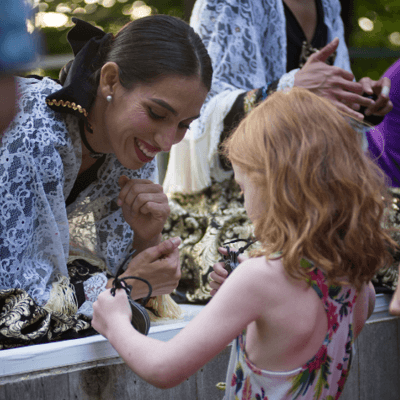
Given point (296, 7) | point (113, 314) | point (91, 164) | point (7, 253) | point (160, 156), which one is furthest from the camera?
point (160, 156)

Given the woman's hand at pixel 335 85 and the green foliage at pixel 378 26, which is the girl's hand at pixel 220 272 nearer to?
the woman's hand at pixel 335 85

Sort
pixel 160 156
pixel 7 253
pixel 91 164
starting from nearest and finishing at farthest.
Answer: pixel 7 253 < pixel 91 164 < pixel 160 156

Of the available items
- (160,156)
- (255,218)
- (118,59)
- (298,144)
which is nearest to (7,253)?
(118,59)

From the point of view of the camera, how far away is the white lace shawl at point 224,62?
234cm

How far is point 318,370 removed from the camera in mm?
1146

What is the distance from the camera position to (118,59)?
1.79 m

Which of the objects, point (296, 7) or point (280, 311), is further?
point (296, 7)

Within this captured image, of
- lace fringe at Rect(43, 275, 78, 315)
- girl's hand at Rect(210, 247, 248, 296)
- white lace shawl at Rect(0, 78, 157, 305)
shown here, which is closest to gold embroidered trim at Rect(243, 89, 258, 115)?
white lace shawl at Rect(0, 78, 157, 305)

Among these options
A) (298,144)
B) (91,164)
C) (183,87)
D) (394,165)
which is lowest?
(394,165)

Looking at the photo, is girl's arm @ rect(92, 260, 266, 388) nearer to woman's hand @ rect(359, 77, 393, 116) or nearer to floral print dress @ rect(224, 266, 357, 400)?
floral print dress @ rect(224, 266, 357, 400)

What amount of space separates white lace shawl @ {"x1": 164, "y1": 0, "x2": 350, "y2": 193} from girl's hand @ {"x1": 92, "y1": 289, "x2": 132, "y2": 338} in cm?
120

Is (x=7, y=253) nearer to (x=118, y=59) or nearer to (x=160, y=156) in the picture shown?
(x=118, y=59)

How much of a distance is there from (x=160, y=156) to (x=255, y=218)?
2189 millimetres

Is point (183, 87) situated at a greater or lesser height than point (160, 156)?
greater
